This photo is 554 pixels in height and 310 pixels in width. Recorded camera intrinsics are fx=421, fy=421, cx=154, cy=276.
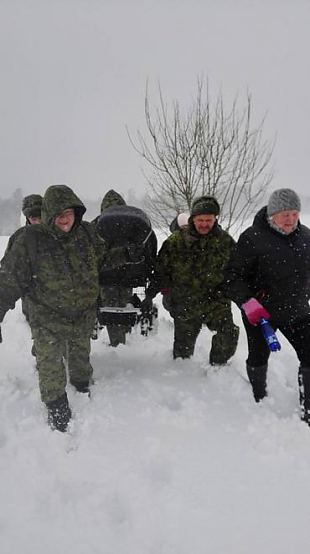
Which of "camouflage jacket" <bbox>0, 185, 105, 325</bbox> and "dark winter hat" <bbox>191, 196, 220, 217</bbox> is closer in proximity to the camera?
"camouflage jacket" <bbox>0, 185, 105, 325</bbox>

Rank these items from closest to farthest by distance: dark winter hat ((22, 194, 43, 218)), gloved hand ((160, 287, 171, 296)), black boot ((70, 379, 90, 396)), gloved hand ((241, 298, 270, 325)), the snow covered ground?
the snow covered ground, gloved hand ((241, 298, 270, 325)), black boot ((70, 379, 90, 396)), gloved hand ((160, 287, 171, 296)), dark winter hat ((22, 194, 43, 218))

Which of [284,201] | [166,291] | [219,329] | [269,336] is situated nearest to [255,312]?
[269,336]

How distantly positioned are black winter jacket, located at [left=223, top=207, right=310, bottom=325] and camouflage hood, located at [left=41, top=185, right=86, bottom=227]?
141cm

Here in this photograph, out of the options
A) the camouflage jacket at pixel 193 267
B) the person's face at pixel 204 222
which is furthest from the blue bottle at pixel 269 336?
the person's face at pixel 204 222

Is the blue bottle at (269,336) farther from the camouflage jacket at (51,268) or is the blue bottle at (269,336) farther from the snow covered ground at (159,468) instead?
the camouflage jacket at (51,268)

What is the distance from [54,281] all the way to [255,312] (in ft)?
5.41

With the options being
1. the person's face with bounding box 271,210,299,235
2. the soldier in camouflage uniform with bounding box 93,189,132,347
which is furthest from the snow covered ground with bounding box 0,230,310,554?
the person's face with bounding box 271,210,299,235

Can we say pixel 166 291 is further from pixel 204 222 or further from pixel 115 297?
pixel 204 222

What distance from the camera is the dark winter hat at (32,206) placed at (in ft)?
18.7

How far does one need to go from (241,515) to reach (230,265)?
185 cm

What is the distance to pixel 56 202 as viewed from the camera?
340 cm

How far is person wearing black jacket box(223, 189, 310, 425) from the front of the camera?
10.9 ft

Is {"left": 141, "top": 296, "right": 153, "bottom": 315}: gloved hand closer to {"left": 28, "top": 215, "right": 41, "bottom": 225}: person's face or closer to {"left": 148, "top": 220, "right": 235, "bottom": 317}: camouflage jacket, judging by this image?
{"left": 148, "top": 220, "right": 235, "bottom": 317}: camouflage jacket

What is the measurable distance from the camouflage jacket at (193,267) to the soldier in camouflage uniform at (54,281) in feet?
3.17
